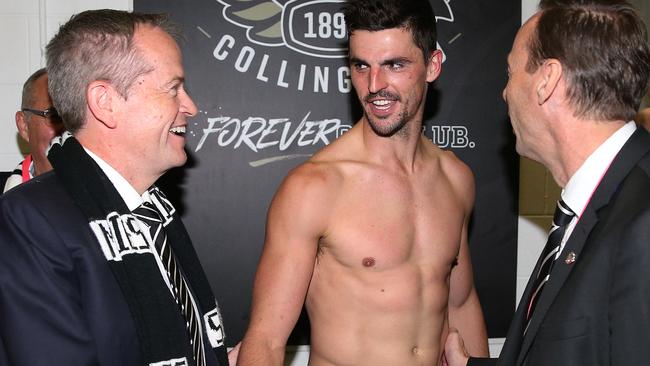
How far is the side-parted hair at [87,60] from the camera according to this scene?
1.57 m

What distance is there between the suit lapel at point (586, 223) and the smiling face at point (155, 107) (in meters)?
0.92

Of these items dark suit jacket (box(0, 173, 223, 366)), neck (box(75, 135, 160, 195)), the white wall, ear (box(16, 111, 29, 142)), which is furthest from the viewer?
the white wall

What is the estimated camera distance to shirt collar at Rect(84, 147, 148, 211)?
5.33 ft

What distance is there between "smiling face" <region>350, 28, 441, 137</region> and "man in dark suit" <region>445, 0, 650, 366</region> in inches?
21.6

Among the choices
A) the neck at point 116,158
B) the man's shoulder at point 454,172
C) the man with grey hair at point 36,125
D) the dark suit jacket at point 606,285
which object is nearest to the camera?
the dark suit jacket at point 606,285

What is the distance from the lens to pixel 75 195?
4.97ft

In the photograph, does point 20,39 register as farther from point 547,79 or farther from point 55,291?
point 547,79

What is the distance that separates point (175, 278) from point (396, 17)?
106cm

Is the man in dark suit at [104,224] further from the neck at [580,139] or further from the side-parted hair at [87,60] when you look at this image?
the neck at [580,139]

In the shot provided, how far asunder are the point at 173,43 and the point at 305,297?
0.96 m

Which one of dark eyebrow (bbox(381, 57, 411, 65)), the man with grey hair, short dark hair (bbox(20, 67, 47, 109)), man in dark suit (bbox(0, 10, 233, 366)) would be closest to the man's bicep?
man in dark suit (bbox(0, 10, 233, 366))

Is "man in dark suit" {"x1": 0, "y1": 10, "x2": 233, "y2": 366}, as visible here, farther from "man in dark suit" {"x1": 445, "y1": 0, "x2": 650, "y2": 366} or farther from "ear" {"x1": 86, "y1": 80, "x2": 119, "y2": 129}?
"man in dark suit" {"x1": 445, "y1": 0, "x2": 650, "y2": 366}

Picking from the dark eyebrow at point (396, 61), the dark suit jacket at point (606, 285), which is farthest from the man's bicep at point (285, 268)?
the dark suit jacket at point (606, 285)

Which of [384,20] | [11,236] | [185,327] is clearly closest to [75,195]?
[11,236]
